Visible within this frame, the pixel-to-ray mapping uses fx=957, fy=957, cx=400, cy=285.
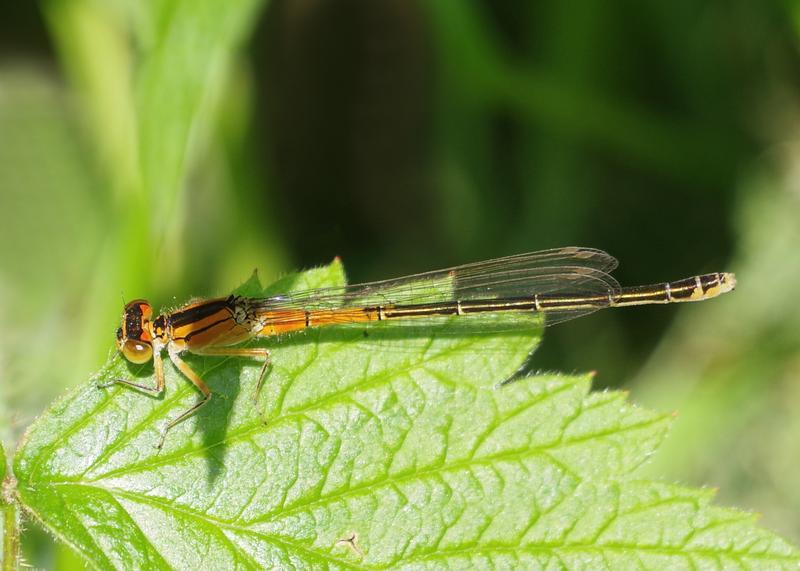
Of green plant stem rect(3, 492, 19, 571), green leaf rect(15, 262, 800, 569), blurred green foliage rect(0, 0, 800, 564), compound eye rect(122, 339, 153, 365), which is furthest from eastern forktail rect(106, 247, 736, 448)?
blurred green foliage rect(0, 0, 800, 564)

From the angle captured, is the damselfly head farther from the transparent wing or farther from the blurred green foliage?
the blurred green foliage

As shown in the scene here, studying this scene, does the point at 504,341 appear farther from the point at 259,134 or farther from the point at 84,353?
the point at 259,134

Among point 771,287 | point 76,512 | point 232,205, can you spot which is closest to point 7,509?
point 76,512

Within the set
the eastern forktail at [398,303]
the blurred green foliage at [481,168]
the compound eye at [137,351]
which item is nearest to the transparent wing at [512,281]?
the eastern forktail at [398,303]

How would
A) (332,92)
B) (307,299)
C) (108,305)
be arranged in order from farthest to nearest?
1. (332,92)
2. (108,305)
3. (307,299)

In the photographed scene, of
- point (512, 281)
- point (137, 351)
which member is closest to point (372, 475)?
point (137, 351)

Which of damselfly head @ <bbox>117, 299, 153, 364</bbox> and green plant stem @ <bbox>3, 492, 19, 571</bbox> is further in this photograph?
damselfly head @ <bbox>117, 299, 153, 364</bbox>
